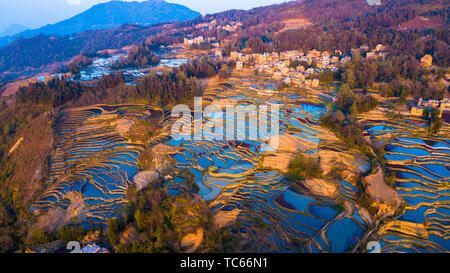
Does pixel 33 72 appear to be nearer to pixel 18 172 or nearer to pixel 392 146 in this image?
pixel 18 172

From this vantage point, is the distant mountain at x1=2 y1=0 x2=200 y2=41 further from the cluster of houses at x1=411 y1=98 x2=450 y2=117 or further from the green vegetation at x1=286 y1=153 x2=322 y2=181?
the cluster of houses at x1=411 y1=98 x2=450 y2=117

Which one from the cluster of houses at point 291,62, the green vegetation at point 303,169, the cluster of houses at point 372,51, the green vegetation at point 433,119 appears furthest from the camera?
the cluster of houses at point 372,51

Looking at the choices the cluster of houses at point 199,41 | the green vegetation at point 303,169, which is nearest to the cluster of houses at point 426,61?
the green vegetation at point 303,169

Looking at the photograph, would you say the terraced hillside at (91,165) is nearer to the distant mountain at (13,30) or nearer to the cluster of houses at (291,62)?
the cluster of houses at (291,62)

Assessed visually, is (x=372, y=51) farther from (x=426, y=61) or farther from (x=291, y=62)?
(x=291, y=62)

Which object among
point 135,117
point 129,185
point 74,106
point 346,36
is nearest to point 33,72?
point 74,106

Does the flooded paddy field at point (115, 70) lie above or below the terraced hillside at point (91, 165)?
above

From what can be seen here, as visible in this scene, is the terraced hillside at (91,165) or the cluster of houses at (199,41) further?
the cluster of houses at (199,41)
